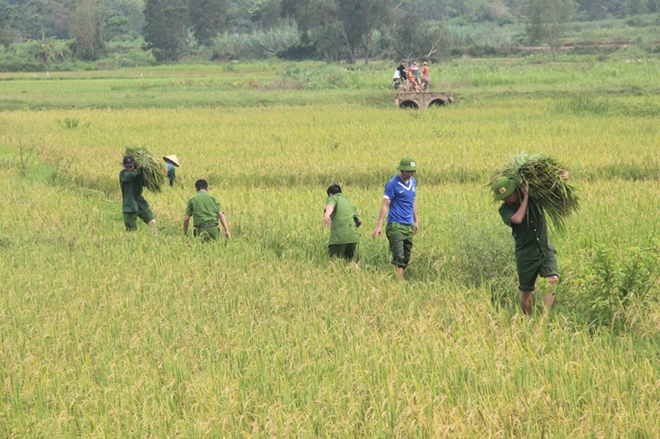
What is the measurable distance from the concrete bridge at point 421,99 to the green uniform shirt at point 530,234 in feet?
67.9

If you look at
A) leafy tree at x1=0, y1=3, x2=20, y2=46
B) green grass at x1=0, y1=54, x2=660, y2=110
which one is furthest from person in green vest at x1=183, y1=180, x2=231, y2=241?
leafy tree at x1=0, y1=3, x2=20, y2=46

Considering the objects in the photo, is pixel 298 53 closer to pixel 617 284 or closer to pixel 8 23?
pixel 8 23

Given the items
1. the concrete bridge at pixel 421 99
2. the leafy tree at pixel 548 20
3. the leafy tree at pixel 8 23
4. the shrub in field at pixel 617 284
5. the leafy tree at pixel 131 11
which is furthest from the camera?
the leafy tree at pixel 131 11

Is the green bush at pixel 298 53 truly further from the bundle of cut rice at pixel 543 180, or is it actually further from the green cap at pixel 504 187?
the green cap at pixel 504 187

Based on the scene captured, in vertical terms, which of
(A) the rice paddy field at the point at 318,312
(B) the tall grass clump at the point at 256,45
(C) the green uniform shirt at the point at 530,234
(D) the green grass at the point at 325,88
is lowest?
(A) the rice paddy field at the point at 318,312

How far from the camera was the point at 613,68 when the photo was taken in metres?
37.4

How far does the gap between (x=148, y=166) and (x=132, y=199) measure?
1.77 ft

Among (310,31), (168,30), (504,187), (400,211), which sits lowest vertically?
(400,211)

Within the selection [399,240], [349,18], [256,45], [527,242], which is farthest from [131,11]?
[527,242]

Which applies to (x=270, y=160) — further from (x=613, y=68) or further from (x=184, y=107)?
(x=613, y=68)

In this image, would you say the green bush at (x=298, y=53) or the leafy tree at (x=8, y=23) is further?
the leafy tree at (x=8, y=23)

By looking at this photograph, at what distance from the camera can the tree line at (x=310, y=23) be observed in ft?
186

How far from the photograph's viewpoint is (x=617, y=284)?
6938 mm

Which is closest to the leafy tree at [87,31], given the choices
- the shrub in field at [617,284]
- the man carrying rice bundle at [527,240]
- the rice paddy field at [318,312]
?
the rice paddy field at [318,312]
